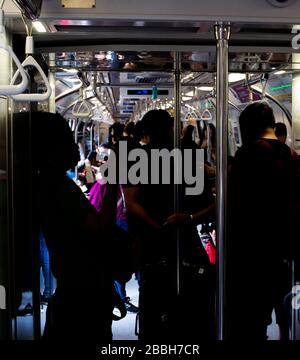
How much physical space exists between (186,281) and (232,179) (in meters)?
0.93

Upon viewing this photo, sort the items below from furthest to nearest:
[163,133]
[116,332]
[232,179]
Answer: [116,332] → [163,133] → [232,179]

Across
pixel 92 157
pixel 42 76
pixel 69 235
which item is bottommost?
pixel 69 235

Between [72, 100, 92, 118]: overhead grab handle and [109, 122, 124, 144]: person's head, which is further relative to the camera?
[109, 122, 124, 144]: person's head

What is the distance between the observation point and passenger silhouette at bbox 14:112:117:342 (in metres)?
2.46

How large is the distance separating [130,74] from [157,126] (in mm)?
524

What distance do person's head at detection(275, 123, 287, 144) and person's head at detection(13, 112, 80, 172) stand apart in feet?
4.24

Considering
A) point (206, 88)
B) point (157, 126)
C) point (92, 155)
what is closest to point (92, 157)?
point (92, 155)

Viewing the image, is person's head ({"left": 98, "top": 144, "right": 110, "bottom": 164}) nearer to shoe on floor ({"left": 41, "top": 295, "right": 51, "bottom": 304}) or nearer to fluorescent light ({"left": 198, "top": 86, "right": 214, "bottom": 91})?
fluorescent light ({"left": 198, "top": 86, "right": 214, "bottom": 91})

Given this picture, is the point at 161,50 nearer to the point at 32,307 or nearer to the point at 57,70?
the point at 57,70

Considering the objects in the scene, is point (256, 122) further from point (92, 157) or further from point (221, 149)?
point (92, 157)

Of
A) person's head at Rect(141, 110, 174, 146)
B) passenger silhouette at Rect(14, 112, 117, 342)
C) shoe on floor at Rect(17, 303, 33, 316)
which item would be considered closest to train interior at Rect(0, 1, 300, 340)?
shoe on floor at Rect(17, 303, 33, 316)

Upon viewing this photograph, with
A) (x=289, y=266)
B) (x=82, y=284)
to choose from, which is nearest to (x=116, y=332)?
(x=82, y=284)

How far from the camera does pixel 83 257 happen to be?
250cm

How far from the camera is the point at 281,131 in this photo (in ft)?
10.3
